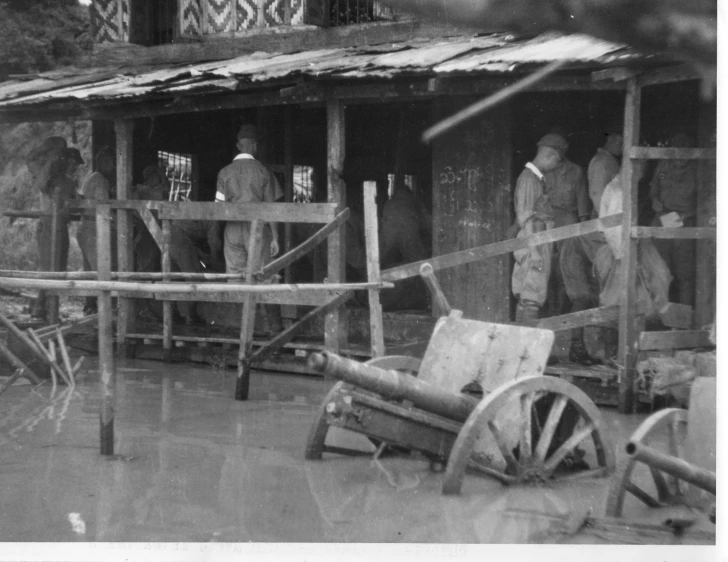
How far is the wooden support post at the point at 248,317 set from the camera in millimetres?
7586

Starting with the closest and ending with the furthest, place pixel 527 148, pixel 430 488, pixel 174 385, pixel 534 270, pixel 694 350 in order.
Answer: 1. pixel 430 488
2. pixel 694 350
3. pixel 534 270
4. pixel 174 385
5. pixel 527 148

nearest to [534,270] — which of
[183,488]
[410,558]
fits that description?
[183,488]

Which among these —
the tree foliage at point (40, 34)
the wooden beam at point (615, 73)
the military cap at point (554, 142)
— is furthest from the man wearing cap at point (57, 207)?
the wooden beam at point (615, 73)

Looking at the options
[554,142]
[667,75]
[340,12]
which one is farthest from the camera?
[340,12]

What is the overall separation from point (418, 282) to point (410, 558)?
6.58 meters

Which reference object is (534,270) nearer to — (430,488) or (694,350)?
(694,350)

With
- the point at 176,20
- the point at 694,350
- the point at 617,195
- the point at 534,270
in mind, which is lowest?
the point at 694,350

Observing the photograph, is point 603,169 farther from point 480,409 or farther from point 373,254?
point 480,409

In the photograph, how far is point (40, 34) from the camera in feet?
50.5

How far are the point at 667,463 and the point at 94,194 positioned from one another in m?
9.07

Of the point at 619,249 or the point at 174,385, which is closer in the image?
the point at 619,249

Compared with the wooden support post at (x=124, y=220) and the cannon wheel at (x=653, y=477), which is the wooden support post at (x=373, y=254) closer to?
the cannon wheel at (x=653, y=477)

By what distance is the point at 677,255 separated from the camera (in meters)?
8.39

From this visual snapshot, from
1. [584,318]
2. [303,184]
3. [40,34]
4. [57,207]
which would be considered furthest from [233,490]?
[40,34]
